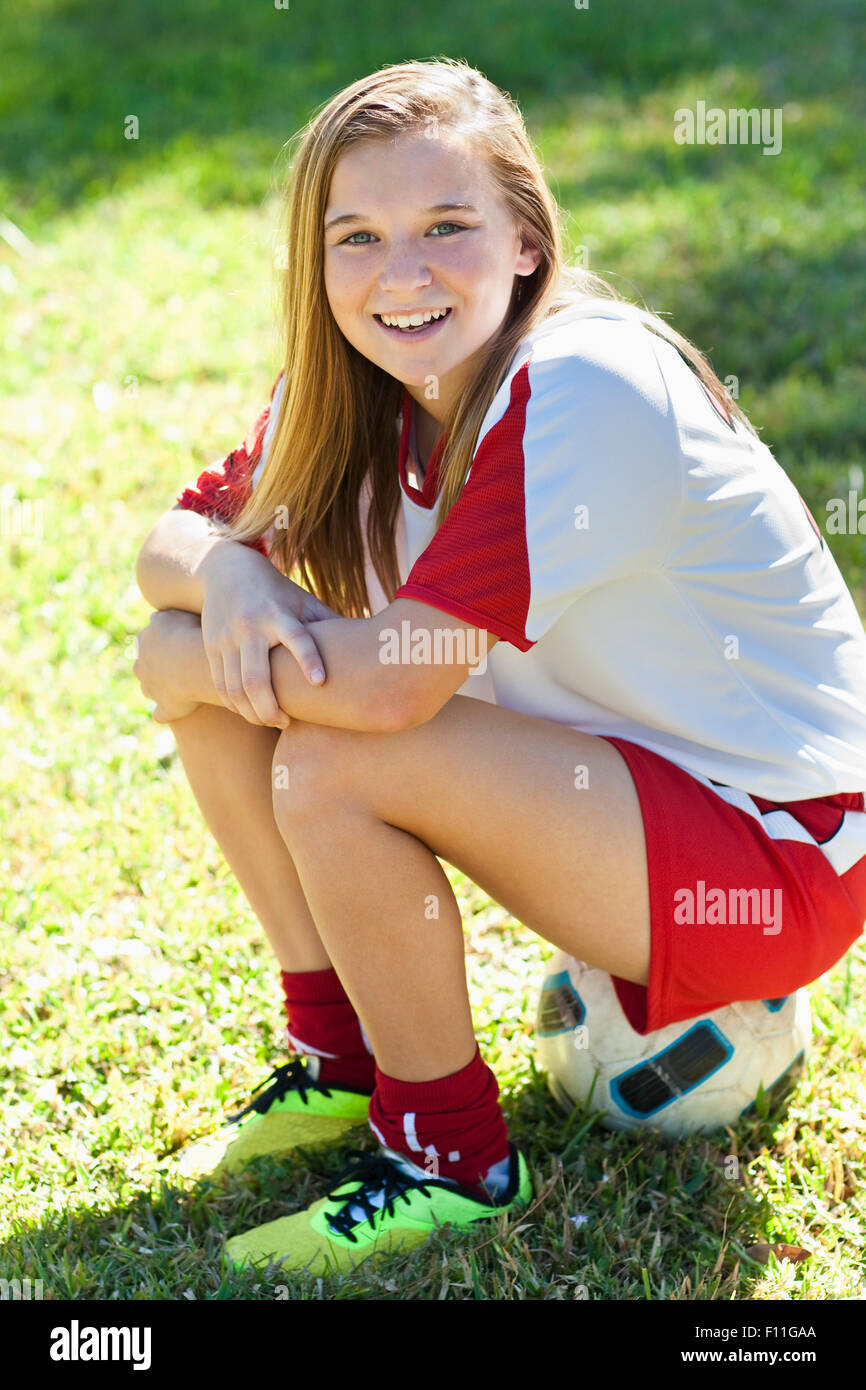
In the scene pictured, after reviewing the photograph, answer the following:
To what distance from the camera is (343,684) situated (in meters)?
1.82

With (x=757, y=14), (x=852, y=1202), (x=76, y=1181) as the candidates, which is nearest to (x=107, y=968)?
(x=76, y=1181)

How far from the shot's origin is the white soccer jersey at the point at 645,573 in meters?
1.73

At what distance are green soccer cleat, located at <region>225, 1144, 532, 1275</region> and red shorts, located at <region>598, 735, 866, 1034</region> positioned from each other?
0.37 m

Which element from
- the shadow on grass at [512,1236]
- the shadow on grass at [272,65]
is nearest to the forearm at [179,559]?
the shadow on grass at [512,1236]

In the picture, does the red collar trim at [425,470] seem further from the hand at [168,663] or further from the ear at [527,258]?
the hand at [168,663]

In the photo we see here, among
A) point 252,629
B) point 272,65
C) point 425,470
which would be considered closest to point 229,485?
point 425,470

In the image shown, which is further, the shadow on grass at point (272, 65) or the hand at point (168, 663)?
the shadow on grass at point (272, 65)

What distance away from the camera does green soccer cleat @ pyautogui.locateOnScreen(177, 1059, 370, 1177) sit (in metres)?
2.18

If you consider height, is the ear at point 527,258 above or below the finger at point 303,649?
above

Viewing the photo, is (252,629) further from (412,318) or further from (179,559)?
(412,318)

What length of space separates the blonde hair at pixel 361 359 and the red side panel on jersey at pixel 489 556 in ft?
0.69

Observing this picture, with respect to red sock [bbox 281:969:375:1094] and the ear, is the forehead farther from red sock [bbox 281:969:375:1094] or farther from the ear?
red sock [bbox 281:969:375:1094]

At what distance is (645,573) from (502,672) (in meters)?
0.31

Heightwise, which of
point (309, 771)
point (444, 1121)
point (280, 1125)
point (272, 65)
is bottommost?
point (280, 1125)
